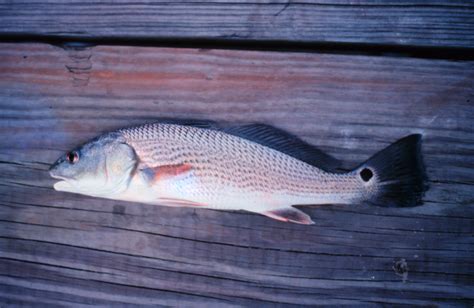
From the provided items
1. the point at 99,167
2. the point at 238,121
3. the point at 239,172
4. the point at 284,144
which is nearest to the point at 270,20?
the point at 238,121

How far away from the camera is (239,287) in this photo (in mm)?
1992

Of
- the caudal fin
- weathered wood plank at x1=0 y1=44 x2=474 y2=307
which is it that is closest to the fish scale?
the caudal fin

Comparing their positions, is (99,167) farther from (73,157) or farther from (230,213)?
(230,213)

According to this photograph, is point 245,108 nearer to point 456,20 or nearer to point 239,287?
point 239,287

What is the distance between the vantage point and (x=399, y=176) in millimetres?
1744

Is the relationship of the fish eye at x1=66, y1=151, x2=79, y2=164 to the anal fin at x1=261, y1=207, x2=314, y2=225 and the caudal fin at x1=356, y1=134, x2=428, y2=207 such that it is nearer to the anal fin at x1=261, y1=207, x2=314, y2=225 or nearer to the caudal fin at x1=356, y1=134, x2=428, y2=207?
the anal fin at x1=261, y1=207, x2=314, y2=225

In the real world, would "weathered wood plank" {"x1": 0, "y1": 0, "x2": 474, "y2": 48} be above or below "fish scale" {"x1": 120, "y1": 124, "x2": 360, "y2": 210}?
above

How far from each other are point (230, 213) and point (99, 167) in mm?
719

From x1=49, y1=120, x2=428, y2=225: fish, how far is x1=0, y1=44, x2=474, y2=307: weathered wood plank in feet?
0.64

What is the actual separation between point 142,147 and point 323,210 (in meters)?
1.00

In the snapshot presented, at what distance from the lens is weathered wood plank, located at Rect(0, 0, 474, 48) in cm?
193

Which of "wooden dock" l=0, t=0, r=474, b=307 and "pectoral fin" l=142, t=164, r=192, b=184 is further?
"wooden dock" l=0, t=0, r=474, b=307

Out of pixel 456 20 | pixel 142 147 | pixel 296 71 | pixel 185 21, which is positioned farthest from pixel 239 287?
pixel 456 20

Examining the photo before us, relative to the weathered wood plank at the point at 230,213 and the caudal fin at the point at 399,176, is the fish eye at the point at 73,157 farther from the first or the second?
the caudal fin at the point at 399,176
